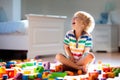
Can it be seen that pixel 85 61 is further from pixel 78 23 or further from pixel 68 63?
pixel 78 23

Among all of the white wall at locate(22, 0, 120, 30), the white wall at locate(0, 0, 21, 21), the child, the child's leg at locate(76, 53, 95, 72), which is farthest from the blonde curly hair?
the white wall at locate(22, 0, 120, 30)

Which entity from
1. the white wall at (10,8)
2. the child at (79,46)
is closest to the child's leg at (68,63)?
the child at (79,46)

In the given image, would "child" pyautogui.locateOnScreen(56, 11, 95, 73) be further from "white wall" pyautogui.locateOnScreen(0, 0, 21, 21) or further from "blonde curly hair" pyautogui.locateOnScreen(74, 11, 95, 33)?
"white wall" pyautogui.locateOnScreen(0, 0, 21, 21)

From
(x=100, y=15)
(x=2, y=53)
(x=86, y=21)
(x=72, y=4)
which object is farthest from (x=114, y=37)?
(x=86, y=21)

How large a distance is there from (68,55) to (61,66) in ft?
0.34

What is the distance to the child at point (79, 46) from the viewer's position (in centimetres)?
174

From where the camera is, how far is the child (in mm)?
1741

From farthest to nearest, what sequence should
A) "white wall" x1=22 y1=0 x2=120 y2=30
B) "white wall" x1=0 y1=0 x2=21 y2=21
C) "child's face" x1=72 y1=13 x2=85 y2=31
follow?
"white wall" x1=22 y1=0 x2=120 y2=30 < "white wall" x1=0 y1=0 x2=21 y2=21 < "child's face" x1=72 y1=13 x2=85 y2=31

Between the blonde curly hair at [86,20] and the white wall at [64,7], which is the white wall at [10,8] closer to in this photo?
the white wall at [64,7]

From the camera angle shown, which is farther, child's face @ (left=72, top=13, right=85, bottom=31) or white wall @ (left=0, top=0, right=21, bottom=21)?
white wall @ (left=0, top=0, right=21, bottom=21)

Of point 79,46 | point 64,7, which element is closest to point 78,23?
point 79,46

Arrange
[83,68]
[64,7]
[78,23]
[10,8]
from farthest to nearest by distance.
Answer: [64,7]
[10,8]
[78,23]
[83,68]

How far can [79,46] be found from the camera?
180 centimetres

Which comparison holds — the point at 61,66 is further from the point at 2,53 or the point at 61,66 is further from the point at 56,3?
the point at 56,3
